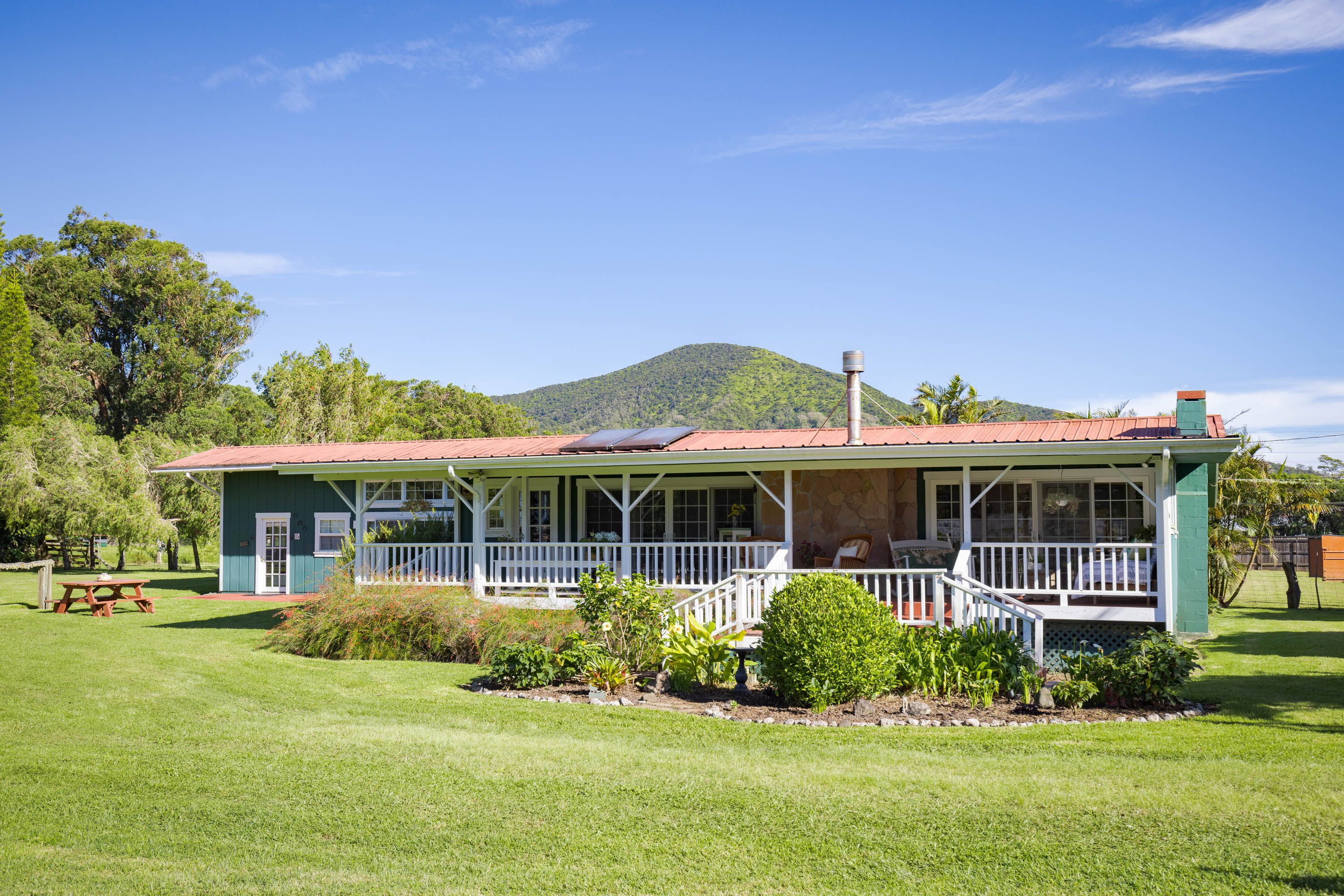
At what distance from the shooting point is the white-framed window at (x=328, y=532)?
21453 mm

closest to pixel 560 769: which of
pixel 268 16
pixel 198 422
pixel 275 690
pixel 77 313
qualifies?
pixel 275 690

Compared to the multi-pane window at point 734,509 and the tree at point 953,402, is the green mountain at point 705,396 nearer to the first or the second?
the tree at point 953,402

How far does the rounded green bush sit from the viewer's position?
8812 mm

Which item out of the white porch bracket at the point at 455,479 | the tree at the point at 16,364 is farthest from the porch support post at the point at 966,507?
the tree at the point at 16,364

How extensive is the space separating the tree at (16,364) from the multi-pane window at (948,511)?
115ft

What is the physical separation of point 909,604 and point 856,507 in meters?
4.69

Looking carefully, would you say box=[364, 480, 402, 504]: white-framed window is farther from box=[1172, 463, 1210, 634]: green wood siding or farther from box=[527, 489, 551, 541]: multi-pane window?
box=[1172, 463, 1210, 634]: green wood siding

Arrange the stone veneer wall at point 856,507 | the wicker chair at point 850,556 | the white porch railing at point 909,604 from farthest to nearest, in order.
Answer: the stone veneer wall at point 856,507 → the wicker chair at point 850,556 → the white porch railing at point 909,604

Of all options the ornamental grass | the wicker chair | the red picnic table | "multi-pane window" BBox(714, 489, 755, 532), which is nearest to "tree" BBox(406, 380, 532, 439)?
the red picnic table

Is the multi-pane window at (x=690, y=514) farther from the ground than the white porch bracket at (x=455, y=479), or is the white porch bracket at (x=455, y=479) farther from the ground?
the white porch bracket at (x=455, y=479)

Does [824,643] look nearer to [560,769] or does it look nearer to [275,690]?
[560,769]

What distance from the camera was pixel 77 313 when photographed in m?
47.5

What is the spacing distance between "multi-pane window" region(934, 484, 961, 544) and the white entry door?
48.3 ft

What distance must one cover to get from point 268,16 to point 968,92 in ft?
41.7
